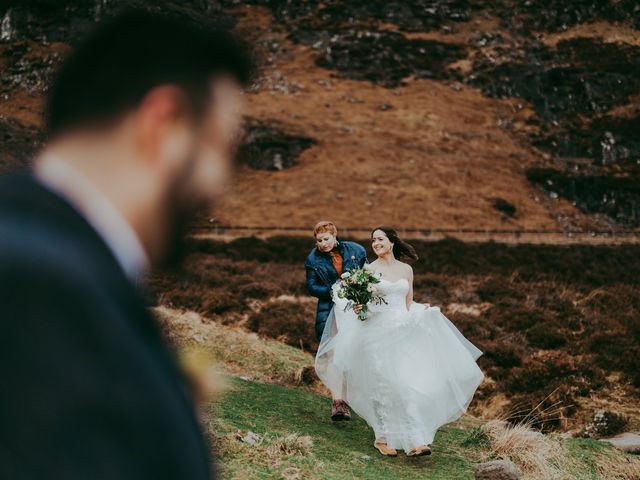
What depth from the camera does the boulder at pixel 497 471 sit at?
633cm

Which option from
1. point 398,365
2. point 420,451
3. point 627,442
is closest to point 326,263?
point 398,365

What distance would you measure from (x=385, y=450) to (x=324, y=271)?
2.40 meters

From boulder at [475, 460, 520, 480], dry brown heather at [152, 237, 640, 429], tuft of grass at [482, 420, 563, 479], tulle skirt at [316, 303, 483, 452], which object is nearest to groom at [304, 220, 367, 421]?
tulle skirt at [316, 303, 483, 452]

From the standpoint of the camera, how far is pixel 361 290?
25.4 feet

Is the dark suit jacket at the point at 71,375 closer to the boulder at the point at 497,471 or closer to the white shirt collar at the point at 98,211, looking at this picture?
the white shirt collar at the point at 98,211

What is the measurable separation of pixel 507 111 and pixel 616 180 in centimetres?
1220

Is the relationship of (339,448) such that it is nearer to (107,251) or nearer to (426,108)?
(107,251)

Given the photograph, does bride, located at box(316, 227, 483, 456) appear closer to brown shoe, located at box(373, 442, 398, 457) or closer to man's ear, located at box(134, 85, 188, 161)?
brown shoe, located at box(373, 442, 398, 457)

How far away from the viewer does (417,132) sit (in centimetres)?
5509

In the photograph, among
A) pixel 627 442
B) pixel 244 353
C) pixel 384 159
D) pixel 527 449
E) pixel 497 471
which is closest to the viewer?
pixel 497 471

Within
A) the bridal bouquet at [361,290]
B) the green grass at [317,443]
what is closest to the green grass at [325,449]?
the green grass at [317,443]

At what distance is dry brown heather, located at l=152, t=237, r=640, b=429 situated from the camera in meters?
11.9

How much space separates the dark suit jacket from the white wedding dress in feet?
22.3

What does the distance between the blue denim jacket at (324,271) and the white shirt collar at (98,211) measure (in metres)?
7.63
